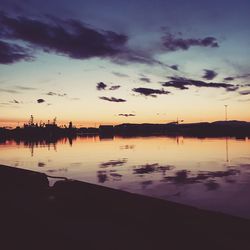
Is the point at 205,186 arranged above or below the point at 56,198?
below

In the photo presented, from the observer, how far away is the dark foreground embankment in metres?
7.22

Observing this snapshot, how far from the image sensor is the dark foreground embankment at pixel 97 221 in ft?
23.7

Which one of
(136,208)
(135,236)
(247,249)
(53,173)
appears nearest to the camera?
(247,249)

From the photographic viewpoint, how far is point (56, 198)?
10945mm

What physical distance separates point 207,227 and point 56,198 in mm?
5419

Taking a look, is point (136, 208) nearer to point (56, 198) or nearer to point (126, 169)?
point (56, 198)

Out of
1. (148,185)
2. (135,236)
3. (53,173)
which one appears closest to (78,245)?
(135,236)

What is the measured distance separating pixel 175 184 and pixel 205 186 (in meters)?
2.36

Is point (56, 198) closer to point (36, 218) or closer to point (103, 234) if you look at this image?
point (36, 218)

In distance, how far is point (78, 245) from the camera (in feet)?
23.2

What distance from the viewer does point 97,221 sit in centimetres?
909

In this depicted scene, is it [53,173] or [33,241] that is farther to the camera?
[53,173]

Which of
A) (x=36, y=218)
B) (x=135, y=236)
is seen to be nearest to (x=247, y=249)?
(x=135, y=236)

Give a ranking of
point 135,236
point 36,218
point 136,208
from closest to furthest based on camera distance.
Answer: point 135,236 → point 36,218 → point 136,208
